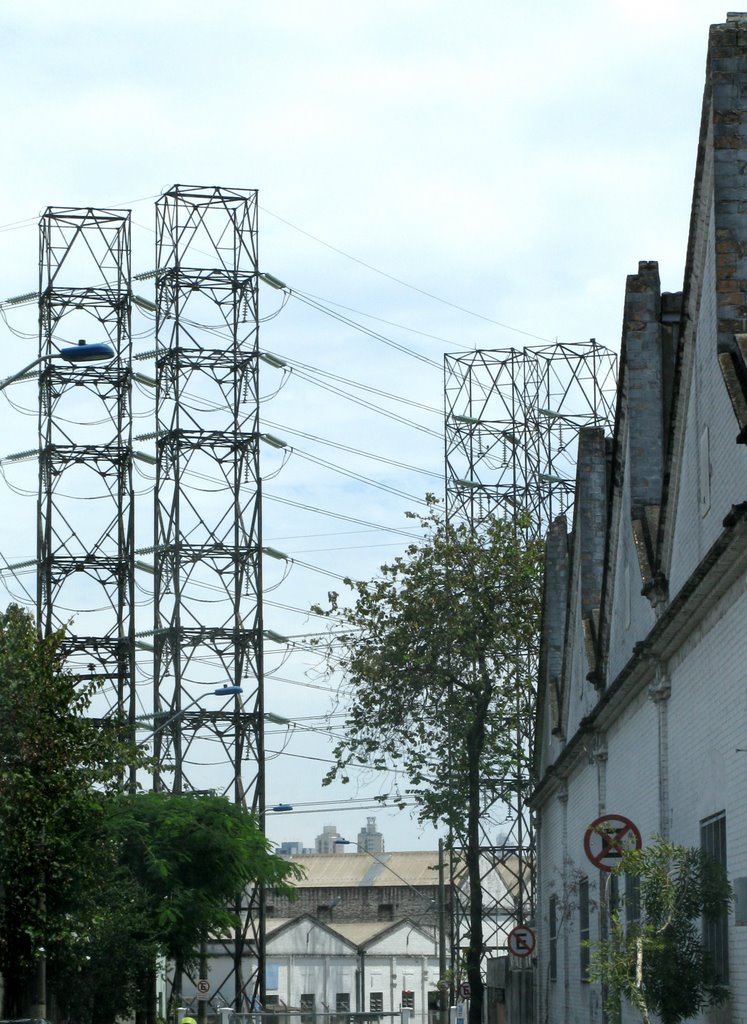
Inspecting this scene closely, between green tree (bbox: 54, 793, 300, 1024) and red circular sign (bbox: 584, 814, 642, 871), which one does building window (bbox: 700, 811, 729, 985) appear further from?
green tree (bbox: 54, 793, 300, 1024)

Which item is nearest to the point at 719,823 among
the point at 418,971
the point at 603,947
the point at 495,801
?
the point at 603,947

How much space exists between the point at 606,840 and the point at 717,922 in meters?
2.52

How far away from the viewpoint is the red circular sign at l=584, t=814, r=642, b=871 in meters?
16.8

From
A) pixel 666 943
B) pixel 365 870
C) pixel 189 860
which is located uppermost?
pixel 365 870

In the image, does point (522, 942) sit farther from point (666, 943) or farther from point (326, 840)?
point (326, 840)

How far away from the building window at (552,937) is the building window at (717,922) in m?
17.6

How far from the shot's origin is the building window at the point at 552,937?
110 feet

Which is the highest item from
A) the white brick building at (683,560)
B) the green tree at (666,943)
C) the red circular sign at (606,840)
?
the white brick building at (683,560)

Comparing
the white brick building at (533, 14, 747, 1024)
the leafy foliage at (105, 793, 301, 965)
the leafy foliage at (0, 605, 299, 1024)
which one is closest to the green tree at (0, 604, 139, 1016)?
the leafy foliage at (0, 605, 299, 1024)

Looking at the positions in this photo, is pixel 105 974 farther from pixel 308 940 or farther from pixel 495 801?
pixel 308 940

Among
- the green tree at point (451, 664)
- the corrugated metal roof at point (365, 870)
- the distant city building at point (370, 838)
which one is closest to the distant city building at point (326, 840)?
the distant city building at point (370, 838)

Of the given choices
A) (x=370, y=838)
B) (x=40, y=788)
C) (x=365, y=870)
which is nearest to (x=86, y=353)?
(x=40, y=788)

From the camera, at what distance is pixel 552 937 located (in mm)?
34219

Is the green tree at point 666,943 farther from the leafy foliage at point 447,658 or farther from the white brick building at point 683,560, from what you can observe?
the leafy foliage at point 447,658
